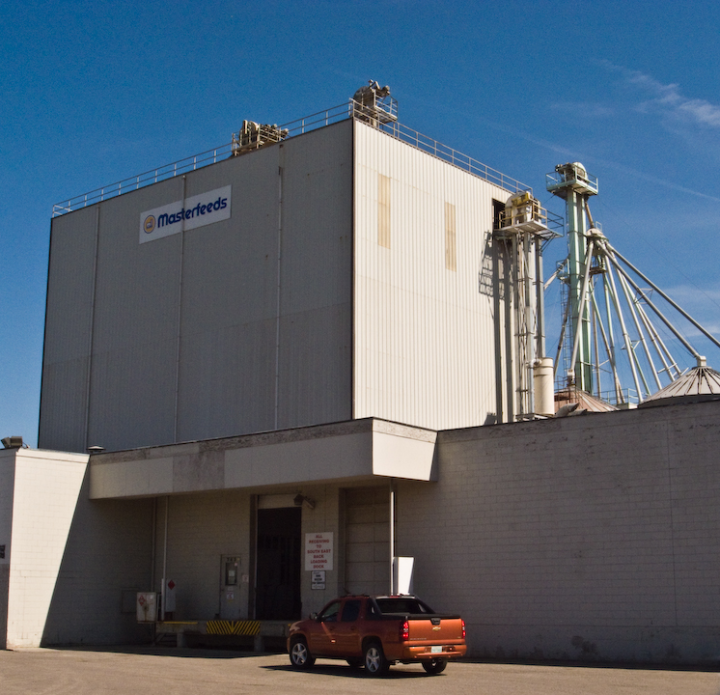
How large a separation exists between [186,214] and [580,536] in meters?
19.1

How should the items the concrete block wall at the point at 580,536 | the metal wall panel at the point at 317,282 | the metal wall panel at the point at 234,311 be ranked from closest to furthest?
the concrete block wall at the point at 580,536
the metal wall panel at the point at 317,282
the metal wall panel at the point at 234,311

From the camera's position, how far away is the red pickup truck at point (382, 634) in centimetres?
1927

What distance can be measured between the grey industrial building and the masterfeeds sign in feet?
0.28

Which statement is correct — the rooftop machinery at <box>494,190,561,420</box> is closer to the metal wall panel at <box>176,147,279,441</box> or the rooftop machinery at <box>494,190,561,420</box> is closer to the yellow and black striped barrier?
the metal wall panel at <box>176,147,279,441</box>

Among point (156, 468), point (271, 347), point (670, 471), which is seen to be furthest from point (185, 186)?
point (670, 471)

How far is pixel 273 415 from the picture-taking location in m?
31.5

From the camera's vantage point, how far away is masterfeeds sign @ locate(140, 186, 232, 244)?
34.5 meters

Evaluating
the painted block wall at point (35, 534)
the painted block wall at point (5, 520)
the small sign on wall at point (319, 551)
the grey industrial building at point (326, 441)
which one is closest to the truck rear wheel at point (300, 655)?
the grey industrial building at point (326, 441)

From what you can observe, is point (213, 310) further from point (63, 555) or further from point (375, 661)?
point (375, 661)

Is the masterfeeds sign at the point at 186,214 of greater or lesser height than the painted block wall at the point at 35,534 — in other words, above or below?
above

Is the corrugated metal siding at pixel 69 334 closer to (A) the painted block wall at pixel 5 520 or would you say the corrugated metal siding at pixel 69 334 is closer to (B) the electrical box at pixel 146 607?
(A) the painted block wall at pixel 5 520

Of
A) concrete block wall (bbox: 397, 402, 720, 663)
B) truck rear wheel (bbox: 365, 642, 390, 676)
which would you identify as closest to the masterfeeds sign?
concrete block wall (bbox: 397, 402, 720, 663)

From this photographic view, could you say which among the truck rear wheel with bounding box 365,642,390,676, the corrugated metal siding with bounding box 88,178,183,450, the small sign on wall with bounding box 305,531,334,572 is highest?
the corrugated metal siding with bounding box 88,178,183,450

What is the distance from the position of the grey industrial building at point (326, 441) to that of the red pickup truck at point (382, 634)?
4.81 meters
